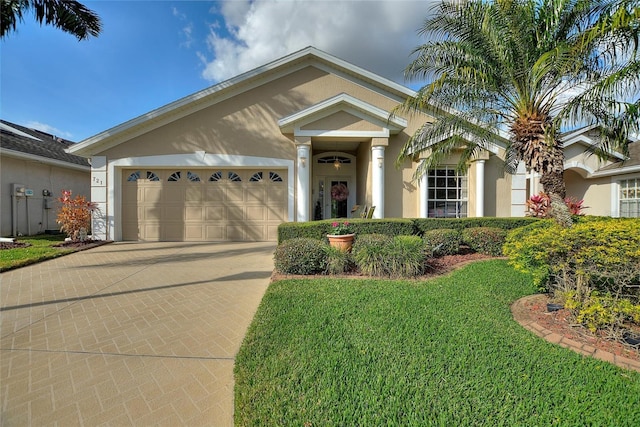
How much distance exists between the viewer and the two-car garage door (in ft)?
35.6

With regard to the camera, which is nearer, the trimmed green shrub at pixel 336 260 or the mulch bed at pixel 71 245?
the trimmed green shrub at pixel 336 260

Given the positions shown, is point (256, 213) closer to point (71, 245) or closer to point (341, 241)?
point (341, 241)

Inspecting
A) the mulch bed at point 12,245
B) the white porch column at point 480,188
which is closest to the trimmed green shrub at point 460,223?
the white porch column at point 480,188

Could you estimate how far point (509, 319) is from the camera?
384 cm

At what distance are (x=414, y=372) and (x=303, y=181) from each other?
26.6 feet

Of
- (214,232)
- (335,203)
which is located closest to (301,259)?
(214,232)

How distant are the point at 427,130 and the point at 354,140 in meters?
2.65

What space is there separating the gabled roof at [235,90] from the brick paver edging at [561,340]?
9235 millimetres

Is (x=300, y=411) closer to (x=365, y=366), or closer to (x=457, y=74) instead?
(x=365, y=366)

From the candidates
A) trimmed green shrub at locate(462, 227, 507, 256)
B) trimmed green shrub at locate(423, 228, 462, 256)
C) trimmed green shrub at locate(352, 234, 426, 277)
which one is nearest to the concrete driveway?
trimmed green shrub at locate(352, 234, 426, 277)

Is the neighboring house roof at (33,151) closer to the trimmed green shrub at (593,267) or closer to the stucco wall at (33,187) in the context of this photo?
the stucco wall at (33,187)

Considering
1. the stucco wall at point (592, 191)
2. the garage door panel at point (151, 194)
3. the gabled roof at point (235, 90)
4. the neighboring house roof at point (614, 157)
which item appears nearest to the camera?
the gabled roof at point (235, 90)

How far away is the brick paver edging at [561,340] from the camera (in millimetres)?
2908

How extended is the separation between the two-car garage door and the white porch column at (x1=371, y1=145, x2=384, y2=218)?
3.51 metres
